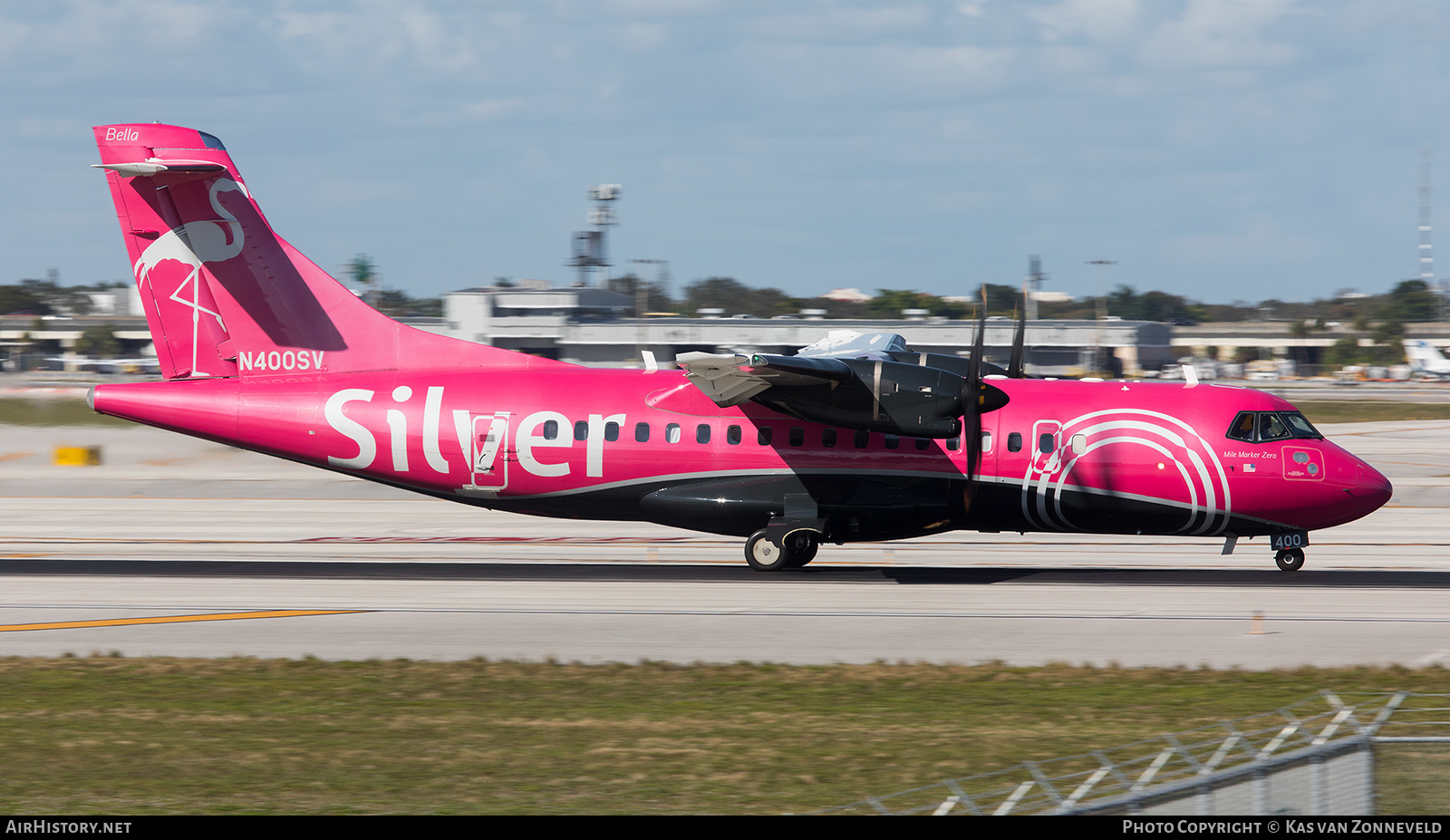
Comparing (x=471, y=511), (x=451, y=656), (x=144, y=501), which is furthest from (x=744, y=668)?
(x=144, y=501)

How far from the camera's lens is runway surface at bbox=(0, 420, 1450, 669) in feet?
49.0

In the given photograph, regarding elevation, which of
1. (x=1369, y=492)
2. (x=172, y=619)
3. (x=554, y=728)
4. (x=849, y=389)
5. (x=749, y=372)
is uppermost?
(x=749, y=372)

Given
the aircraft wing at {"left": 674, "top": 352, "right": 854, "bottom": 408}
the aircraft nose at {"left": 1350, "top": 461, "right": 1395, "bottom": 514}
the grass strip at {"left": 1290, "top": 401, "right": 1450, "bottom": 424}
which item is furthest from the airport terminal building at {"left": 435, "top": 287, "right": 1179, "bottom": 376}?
the aircraft wing at {"left": 674, "top": 352, "right": 854, "bottom": 408}

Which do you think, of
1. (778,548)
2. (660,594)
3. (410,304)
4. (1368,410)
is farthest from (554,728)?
(410,304)

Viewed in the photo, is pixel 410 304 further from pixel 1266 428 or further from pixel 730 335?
pixel 1266 428

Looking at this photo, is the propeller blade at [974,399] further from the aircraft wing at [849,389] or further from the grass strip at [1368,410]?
the grass strip at [1368,410]

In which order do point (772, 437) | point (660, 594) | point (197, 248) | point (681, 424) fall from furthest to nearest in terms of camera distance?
point (197, 248), point (681, 424), point (772, 437), point (660, 594)

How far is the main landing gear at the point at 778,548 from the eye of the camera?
68.3 ft

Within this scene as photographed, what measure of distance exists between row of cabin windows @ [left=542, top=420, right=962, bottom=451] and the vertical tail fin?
2.14 meters

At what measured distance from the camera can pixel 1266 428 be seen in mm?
20641

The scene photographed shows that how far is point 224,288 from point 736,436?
9.77 meters

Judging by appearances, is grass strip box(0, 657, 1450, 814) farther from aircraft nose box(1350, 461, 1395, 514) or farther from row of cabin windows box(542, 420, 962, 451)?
aircraft nose box(1350, 461, 1395, 514)

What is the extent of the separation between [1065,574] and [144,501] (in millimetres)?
23967

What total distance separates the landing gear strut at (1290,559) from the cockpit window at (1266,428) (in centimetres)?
194
